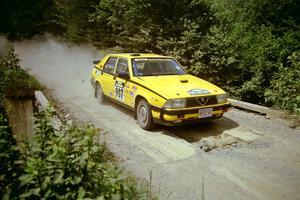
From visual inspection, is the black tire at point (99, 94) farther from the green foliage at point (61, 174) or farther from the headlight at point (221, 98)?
the green foliage at point (61, 174)

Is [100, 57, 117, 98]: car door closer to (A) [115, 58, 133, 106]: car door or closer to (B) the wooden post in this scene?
(A) [115, 58, 133, 106]: car door

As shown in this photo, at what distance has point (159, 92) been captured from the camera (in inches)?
255

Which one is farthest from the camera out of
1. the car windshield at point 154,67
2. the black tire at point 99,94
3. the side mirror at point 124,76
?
the black tire at point 99,94

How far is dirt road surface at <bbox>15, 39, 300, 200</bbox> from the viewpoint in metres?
4.55

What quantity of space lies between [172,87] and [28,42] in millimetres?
20040

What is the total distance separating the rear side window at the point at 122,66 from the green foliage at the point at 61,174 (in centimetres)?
472

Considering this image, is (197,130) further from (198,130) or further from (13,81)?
Answer: (13,81)

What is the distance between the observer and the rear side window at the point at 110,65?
8.64m

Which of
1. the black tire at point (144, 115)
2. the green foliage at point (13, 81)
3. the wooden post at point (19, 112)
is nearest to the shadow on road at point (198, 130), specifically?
the black tire at point (144, 115)

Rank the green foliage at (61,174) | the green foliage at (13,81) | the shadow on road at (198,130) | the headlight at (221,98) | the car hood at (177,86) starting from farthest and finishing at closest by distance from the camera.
Result: the headlight at (221,98) < the shadow on road at (198,130) < the car hood at (177,86) < the green foliage at (13,81) < the green foliage at (61,174)

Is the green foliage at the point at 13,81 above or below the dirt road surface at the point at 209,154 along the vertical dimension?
above

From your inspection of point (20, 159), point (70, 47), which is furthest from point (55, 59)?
point (20, 159)

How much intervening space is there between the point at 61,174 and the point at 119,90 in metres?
5.32

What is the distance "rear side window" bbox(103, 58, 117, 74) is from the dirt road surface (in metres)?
1.08
